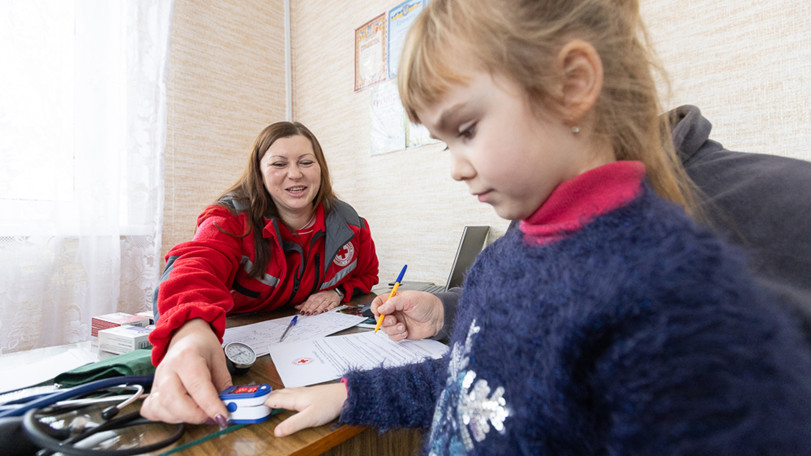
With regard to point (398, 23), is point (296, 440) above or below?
below

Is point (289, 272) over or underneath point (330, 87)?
underneath

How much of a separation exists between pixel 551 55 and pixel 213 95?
2.06 meters

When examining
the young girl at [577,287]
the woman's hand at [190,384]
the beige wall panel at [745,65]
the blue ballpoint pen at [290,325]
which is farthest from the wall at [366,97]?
the woman's hand at [190,384]

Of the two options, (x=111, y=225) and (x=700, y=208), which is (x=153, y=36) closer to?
A: (x=111, y=225)

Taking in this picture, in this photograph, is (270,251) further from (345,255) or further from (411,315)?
(411,315)

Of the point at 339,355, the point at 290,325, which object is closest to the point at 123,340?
the point at 290,325

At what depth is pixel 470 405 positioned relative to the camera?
0.38 meters

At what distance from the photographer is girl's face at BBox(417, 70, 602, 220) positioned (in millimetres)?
380

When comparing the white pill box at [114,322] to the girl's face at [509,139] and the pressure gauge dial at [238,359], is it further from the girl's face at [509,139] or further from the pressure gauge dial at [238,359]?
the girl's face at [509,139]

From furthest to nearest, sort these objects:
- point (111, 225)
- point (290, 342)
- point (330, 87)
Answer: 1. point (330, 87)
2. point (111, 225)
3. point (290, 342)

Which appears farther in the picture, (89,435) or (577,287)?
(89,435)

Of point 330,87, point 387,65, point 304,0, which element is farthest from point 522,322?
point 304,0

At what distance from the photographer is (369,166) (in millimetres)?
1890

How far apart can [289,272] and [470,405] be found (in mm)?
958
